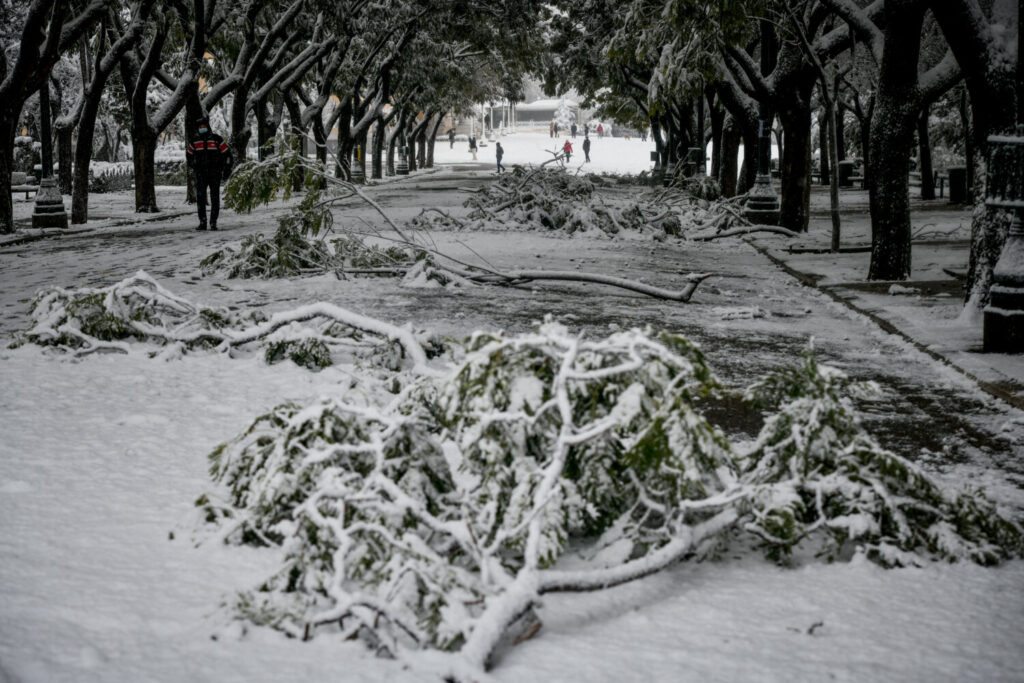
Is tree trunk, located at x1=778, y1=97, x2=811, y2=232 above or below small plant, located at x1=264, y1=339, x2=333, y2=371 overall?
above

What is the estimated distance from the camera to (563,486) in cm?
376

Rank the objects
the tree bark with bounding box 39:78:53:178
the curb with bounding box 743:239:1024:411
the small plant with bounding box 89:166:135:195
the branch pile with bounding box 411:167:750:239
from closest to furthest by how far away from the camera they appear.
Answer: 1. the curb with bounding box 743:239:1024:411
2. the branch pile with bounding box 411:167:750:239
3. the tree bark with bounding box 39:78:53:178
4. the small plant with bounding box 89:166:135:195

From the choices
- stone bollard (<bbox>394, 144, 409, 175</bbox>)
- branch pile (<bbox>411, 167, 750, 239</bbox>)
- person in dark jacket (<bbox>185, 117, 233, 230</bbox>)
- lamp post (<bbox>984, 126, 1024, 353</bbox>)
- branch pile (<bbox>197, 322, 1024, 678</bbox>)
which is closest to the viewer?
branch pile (<bbox>197, 322, 1024, 678</bbox>)

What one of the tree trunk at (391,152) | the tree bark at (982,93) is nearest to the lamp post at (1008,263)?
the tree bark at (982,93)

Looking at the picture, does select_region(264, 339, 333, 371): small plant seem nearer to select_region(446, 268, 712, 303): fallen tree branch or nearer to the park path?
the park path

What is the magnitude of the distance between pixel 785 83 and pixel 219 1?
15.8 meters

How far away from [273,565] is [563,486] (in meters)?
1.04

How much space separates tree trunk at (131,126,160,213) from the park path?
4969 millimetres

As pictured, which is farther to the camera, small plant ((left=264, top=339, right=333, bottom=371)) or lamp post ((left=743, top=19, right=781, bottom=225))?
lamp post ((left=743, top=19, right=781, bottom=225))

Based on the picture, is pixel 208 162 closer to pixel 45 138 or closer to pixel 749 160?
pixel 45 138

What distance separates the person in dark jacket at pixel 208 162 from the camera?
61.6 ft

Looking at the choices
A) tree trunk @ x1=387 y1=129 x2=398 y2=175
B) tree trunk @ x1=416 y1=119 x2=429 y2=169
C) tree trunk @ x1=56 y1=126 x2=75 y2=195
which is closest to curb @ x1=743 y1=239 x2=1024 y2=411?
tree trunk @ x1=56 y1=126 x2=75 y2=195

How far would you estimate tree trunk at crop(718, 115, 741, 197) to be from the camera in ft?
88.9

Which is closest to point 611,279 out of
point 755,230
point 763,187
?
point 755,230
